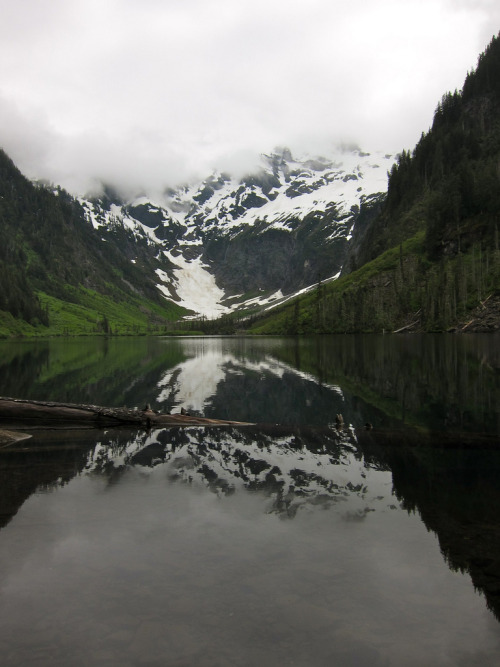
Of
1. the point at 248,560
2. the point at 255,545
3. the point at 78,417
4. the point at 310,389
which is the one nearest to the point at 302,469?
the point at 255,545

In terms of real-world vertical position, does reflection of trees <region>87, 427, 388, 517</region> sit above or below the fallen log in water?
below

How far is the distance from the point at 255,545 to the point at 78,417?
65.3 feet

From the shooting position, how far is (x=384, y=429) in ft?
91.3

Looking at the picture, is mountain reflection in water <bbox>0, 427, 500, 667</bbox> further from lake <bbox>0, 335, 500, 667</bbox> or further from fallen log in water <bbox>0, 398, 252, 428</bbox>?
fallen log in water <bbox>0, 398, 252, 428</bbox>

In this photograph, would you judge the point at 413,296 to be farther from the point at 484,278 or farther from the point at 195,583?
the point at 195,583

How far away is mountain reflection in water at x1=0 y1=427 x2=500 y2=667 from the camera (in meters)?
8.82

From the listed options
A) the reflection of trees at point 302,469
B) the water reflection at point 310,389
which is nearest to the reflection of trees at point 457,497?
the reflection of trees at point 302,469

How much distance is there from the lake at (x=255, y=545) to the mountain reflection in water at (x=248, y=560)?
0.05 meters

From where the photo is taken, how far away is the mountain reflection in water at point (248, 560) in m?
8.82

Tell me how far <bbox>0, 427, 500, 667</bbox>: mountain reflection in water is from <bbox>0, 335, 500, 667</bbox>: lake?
0.05 meters

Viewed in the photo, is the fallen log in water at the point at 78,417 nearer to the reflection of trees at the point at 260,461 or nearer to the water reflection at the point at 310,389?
the reflection of trees at the point at 260,461

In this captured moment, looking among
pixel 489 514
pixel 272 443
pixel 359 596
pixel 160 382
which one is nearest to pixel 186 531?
pixel 359 596

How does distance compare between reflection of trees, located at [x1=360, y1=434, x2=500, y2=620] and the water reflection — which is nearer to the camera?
reflection of trees, located at [x1=360, y1=434, x2=500, y2=620]

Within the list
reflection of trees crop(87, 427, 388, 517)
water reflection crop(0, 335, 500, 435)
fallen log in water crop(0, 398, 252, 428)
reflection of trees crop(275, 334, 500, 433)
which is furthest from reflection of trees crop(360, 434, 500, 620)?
fallen log in water crop(0, 398, 252, 428)
